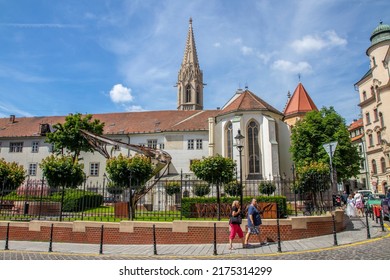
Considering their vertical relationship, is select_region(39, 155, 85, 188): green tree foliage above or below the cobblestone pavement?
above

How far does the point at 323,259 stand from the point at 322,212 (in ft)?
24.2

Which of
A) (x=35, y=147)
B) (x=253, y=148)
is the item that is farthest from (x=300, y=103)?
(x=35, y=147)

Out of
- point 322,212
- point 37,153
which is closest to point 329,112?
point 322,212

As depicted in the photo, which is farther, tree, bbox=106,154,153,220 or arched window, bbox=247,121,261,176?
arched window, bbox=247,121,261,176

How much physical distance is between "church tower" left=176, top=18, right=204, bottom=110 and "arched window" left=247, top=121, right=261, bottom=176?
3407 cm

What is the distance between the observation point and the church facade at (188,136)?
36.2 metres

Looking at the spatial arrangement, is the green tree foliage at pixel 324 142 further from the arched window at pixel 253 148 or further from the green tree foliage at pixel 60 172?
the green tree foliage at pixel 60 172

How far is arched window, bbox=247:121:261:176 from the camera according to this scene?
35.8m

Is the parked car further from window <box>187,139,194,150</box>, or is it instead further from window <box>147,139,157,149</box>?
window <box>147,139,157,149</box>

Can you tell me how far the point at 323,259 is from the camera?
8.71m

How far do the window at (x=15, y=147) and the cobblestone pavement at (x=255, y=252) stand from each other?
137ft

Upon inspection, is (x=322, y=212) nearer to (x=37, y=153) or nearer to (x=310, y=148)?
(x=310, y=148)

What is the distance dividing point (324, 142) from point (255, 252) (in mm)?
28246

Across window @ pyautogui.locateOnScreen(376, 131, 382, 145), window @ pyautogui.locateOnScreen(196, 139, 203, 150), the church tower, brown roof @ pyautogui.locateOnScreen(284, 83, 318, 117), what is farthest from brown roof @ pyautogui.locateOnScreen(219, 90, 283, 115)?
the church tower
